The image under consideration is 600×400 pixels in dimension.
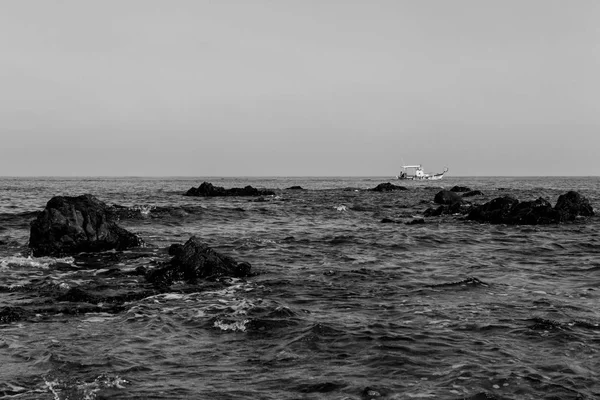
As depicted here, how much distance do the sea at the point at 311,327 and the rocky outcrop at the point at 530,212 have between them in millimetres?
14192

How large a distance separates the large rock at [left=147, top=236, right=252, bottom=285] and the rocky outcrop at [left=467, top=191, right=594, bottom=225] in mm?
26157

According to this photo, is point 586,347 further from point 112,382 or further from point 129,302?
point 129,302

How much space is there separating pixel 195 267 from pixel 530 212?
2879 centimetres

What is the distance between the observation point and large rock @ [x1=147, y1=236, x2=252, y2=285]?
56.1 ft

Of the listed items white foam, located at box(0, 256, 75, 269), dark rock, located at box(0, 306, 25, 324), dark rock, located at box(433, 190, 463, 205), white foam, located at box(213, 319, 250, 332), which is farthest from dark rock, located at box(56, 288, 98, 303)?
dark rock, located at box(433, 190, 463, 205)

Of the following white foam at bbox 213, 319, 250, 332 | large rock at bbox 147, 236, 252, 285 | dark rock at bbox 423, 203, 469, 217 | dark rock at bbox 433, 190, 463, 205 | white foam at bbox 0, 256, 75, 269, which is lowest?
white foam at bbox 0, 256, 75, 269

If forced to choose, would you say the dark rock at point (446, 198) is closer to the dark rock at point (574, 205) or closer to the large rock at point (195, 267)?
the dark rock at point (574, 205)

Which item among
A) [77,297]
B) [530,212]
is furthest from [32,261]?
A: [530,212]

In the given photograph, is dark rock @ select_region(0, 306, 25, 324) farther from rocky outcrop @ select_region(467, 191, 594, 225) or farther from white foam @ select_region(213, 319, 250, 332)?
rocky outcrop @ select_region(467, 191, 594, 225)

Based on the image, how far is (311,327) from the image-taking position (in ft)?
37.1

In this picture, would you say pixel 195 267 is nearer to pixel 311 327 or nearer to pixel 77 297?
pixel 77 297

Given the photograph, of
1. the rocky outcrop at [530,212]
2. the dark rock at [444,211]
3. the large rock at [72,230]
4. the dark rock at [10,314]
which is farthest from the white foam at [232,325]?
the dark rock at [444,211]

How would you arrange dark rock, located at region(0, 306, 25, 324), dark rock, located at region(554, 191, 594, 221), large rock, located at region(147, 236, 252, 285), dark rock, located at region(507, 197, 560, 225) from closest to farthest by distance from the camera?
dark rock, located at region(0, 306, 25, 324) → large rock, located at region(147, 236, 252, 285) → dark rock, located at region(507, 197, 560, 225) → dark rock, located at region(554, 191, 594, 221)

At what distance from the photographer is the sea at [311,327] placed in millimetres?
8266
